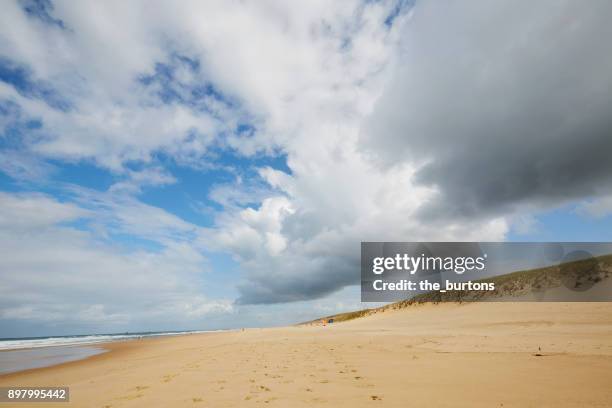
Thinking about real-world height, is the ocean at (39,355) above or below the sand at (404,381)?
below

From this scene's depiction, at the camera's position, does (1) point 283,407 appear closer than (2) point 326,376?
Yes

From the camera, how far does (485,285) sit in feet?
150

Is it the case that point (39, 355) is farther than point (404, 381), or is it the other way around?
point (39, 355)

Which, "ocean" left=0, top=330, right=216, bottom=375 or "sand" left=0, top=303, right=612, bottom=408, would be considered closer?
"sand" left=0, top=303, right=612, bottom=408

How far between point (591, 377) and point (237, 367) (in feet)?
33.7

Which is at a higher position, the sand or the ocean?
the sand

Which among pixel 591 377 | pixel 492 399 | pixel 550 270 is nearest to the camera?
pixel 492 399

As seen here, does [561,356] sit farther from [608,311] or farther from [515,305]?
[515,305]

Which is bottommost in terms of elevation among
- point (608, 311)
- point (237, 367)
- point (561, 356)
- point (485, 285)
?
point (237, 367)

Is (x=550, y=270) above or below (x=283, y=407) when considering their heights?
above

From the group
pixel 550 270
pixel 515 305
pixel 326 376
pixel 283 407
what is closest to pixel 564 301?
pixel 515 305

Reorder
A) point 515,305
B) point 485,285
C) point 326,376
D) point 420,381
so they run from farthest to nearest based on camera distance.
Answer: point 485,285
point 515,305
point 326,376
point 420,381

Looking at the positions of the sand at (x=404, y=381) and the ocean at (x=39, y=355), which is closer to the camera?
the sand at (x=404, y=381)

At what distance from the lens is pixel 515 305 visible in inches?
1399
